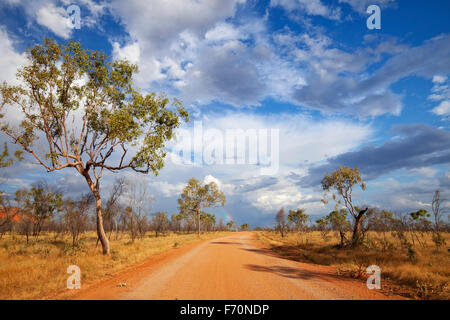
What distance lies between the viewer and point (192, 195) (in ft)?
164

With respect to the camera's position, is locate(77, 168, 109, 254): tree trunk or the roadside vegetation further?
locate(77, 168, 109, 254): tree trunk

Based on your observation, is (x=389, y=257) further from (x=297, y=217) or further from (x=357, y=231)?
(x=297, y=217)

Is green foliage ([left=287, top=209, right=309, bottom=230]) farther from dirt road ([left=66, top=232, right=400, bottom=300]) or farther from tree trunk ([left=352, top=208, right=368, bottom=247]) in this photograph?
dirt road ([left=66, top=232, right=400, bottom=300])

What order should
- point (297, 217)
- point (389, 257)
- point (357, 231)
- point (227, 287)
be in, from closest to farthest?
point (227, 287), point (389, 257), point (357, 231), point (297, 217)

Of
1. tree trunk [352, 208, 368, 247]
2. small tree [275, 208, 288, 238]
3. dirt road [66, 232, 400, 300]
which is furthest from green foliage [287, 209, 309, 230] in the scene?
dirt road [66, 232, 400, 300]

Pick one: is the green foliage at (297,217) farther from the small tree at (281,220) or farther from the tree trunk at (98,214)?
the tree trunk at (98,214)

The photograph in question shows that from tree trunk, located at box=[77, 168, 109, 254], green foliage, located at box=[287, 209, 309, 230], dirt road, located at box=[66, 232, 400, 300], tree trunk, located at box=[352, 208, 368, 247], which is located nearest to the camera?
dirt road, located at box=[66, 232, 400, 300]

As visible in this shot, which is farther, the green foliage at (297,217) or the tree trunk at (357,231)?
the green foliage at (297,217)

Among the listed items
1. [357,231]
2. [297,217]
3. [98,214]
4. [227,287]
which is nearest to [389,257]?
[357,231]

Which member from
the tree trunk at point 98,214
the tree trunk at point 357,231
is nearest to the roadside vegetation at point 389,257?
the tree trunk at point 357,231

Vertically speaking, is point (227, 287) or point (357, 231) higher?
point (227, 287)

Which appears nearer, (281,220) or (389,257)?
(389,257)
